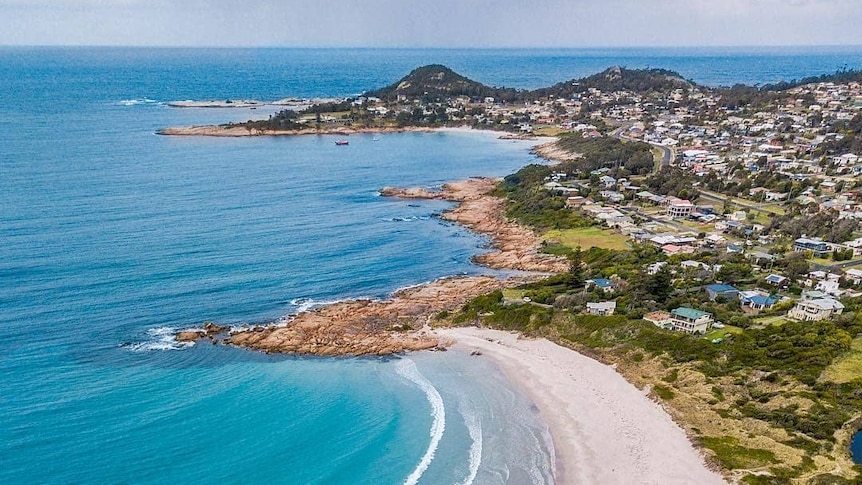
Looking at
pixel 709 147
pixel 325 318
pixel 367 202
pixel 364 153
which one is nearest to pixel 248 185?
pixel 367 202

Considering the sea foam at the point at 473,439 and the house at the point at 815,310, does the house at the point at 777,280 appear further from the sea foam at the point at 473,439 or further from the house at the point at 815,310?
the sea foam at the point at 473,439

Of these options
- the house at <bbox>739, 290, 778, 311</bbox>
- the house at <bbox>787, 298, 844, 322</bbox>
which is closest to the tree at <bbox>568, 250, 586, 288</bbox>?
the house at <bbox>739, 290, 778, 311</bbox>

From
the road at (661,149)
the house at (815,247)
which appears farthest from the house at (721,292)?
the road at (661,149)

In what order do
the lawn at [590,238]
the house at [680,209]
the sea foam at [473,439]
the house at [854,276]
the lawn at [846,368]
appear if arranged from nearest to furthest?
1. the sea foam at [473,439]
2. the lawn at [846,368]
3. the house at [854,276]
4. the lawn at [590,238]
5. the house at [680,209]

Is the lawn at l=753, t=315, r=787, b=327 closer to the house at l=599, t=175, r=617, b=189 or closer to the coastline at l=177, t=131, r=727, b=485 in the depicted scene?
the coastline at l=177, t=131, r=727, b=485

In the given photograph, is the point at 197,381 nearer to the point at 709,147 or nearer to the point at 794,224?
the point at 794,224

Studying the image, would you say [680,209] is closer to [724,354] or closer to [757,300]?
[757,300]
